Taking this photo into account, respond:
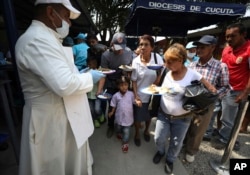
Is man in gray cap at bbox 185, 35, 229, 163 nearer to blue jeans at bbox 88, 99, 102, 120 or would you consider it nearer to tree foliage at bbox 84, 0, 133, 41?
blue jeans at bbox 88, 99, 102, 120

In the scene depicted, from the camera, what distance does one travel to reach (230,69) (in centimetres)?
283

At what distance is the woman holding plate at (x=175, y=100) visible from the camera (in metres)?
2.05

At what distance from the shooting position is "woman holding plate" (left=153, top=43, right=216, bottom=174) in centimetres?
205

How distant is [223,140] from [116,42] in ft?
8.24

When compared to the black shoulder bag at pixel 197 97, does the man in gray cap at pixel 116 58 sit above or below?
above

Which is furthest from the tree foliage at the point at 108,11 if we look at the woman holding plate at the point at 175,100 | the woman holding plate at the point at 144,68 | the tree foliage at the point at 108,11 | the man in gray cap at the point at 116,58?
the woman holding plate at the point at 175,100

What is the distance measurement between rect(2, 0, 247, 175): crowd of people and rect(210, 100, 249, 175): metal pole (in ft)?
0.38

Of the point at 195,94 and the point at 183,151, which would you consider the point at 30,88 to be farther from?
the point at 183,151

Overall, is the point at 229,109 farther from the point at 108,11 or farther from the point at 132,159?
the point at 108,11

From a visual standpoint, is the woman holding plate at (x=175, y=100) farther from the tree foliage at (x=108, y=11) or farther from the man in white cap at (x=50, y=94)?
the tree foliage at (x=108, y=11)

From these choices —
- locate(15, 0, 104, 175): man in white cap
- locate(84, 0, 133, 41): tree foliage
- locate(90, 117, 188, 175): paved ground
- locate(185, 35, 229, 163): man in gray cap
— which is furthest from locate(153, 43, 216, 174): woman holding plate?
locate(84, 0, 133, 41): tree foliage

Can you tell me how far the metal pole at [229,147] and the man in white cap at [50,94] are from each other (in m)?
1.83

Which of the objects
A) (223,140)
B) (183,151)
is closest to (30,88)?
(183,151)

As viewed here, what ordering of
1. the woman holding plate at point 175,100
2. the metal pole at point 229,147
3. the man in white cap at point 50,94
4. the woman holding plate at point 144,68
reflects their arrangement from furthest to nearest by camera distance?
the woman holding plate at point 144,68 → the metal pole at point 229,147 → the woman holding plate at point 175,100 → the man in white cap at point 50,94
